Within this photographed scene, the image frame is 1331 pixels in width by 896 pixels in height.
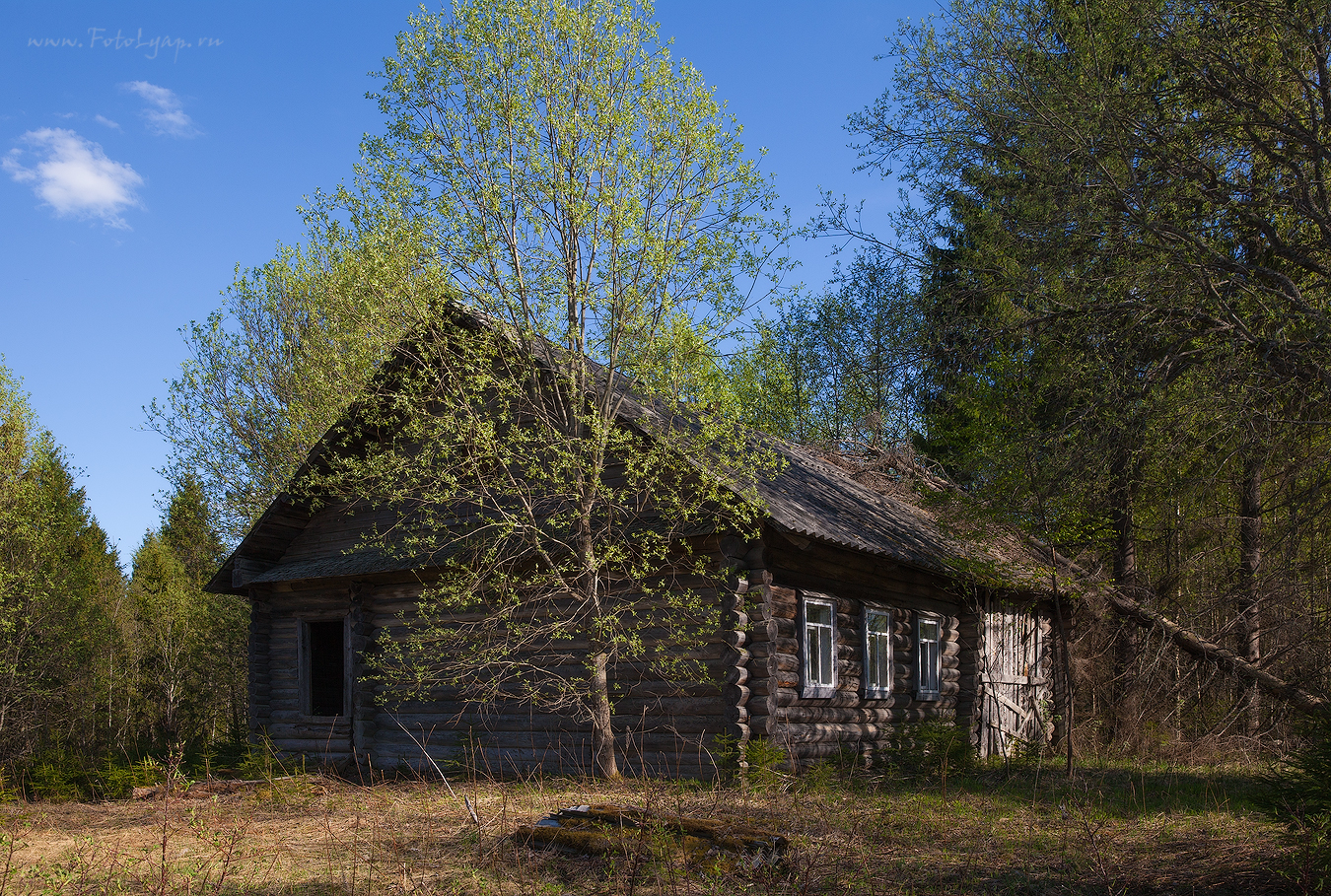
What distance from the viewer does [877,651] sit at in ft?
53.4

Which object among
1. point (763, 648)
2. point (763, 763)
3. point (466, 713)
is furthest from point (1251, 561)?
point (466, 713)

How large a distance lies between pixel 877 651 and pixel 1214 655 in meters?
5.10

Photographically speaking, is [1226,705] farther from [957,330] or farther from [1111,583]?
[957,330]

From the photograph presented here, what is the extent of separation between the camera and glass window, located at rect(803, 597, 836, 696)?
565 inches

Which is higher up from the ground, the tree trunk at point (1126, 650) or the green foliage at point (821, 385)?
the green foliage at point (821, 385)

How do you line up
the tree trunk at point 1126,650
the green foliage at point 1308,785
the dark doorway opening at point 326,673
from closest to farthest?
the green foliage at point 1308,785, the tree trunk at point 1126,650, the dark doorway opening at point 326,673

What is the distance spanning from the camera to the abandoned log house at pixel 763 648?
43.3 feet

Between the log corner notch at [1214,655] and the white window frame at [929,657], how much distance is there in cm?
296

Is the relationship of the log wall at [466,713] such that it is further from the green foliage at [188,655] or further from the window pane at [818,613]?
the green foliage at [188,655]

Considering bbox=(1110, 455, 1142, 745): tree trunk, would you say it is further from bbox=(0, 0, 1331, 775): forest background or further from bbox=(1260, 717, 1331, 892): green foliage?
bbox=(1260, 717, 1331, 892): green foliage

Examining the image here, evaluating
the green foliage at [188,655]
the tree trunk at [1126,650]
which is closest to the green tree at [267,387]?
the green foliage at [188,655]

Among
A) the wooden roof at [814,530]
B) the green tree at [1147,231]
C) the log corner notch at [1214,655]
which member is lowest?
the log corner notch at [1214,655]

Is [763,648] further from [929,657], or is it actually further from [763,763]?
[929,657]

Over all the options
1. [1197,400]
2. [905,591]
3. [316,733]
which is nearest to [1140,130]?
[1197,400]
